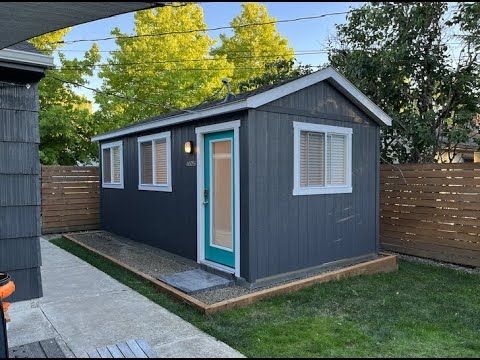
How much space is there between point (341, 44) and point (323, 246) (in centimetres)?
555

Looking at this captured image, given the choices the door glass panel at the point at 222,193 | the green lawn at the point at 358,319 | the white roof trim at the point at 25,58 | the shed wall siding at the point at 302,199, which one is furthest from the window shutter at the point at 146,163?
the white roof trim at the point at 25,58

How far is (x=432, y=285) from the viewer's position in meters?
5.38

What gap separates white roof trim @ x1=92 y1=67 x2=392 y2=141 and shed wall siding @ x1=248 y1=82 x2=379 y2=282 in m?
0.12

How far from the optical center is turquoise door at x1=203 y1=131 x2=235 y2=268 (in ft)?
17.8

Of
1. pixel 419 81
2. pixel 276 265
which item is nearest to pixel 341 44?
pixel 419 81

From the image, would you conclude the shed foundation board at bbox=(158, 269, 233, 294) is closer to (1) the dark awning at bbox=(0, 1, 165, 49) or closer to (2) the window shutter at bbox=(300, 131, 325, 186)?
(2) the window shutter at bbox=(300, 131, 325, 186)

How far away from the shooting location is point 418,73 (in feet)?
26.5

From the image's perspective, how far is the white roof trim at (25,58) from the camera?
12.5 feet

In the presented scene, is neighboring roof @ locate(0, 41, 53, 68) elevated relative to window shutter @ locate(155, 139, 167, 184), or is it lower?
elevated

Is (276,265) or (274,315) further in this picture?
(276,265)

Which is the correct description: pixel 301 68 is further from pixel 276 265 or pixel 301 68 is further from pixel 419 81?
pixel 276 265

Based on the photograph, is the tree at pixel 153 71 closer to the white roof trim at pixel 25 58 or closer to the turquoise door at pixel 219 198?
the turquoise door at pixel 219 198

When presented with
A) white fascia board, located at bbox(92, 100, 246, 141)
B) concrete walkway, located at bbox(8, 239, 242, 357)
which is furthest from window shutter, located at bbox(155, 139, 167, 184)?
concrete walkway, located at bbox(8, 239, 242, 357)

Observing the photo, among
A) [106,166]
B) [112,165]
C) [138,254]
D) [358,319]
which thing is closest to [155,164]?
[138,254]
